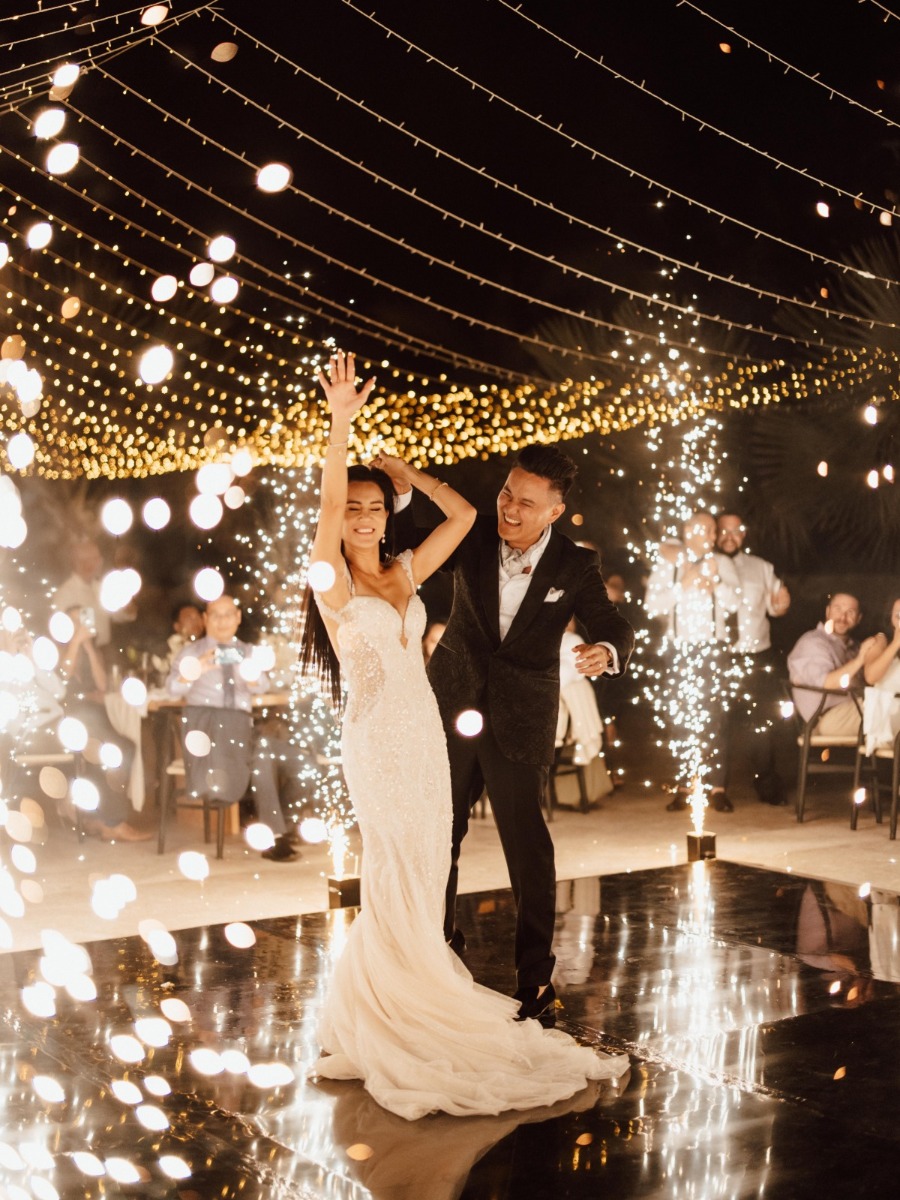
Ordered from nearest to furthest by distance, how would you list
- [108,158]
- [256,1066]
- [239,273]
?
[256,1066] < [108,158] < [239,273]

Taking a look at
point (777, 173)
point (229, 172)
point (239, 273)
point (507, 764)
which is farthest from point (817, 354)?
point (507, 764)

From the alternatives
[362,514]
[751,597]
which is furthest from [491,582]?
[751,597]

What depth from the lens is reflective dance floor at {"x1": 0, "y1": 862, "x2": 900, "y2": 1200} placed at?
2.72 m

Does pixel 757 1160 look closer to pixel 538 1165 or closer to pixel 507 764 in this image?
pixel 538 1165

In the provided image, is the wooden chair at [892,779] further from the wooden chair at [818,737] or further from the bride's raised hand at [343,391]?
the bride's raised hand at [343,391]

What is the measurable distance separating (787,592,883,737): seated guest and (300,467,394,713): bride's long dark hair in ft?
15.0

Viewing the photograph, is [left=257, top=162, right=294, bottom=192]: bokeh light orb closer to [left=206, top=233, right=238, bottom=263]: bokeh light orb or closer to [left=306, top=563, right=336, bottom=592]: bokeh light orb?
[left=206, top=233, right=238, bottom=263]: bokeh light orb

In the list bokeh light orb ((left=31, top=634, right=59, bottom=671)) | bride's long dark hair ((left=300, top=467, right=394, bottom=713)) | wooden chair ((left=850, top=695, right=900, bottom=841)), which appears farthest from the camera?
bokeh light orb ((left=31, top=634, right=59, bottom=671))

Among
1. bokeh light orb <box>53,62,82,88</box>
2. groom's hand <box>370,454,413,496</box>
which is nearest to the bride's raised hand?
groom's hand <box>370,454,413,496</box>

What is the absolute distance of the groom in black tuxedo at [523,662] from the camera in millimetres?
3766

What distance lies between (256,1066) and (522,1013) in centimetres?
76

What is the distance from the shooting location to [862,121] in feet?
21.4

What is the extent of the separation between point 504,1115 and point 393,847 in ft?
2.23

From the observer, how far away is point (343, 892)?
5.07 metres
